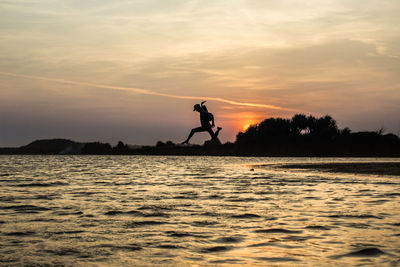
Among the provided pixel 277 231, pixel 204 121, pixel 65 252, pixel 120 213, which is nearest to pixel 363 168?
pixel 204 121

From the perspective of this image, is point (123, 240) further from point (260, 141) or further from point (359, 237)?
point (260, 141)

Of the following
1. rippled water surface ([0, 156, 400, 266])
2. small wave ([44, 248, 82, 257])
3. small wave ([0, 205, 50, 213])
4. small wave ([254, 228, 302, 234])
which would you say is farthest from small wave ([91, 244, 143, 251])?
small wave ([0, 205, 50, 213])

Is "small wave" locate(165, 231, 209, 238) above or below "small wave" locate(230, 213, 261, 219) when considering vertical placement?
below

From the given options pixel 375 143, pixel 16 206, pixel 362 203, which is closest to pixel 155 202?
pixel 16 206

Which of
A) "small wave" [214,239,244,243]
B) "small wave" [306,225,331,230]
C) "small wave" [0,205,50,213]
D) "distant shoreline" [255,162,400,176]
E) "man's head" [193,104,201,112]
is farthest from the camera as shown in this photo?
"distant shoreline" [255,162,400,176]

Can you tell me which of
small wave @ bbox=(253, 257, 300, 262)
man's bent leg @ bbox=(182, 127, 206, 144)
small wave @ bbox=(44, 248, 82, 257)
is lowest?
small wave @ bbox=(44, 248, 82, 257)

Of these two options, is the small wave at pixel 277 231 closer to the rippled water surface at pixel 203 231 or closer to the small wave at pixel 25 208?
the rippled water surface at pixel 203 231

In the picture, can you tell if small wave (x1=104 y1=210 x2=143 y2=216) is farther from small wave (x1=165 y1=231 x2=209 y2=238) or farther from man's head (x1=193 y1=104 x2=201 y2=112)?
man's head (x1=193 y1=104 x2=201 y2=112)

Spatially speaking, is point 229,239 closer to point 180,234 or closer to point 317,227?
point 180,234

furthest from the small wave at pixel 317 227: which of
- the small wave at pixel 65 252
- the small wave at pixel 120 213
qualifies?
the small wave at pixel 65 252

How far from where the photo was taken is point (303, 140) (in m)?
178

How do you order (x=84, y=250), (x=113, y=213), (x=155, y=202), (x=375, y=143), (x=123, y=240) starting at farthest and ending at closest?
(x=375, y=143), (x=155, y=202), (x=113, y=213), (x=123, y=240), (x=84, y=250)

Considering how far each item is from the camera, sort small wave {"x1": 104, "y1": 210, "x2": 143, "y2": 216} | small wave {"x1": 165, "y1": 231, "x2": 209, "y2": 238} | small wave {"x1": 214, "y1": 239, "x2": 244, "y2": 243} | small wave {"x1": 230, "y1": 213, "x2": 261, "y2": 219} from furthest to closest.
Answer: small wave {"x1": 104, "y1": 210, "x2": 143, "y2": 216} < small wave {"x1": 230, "y1": 213, "x2": 261, "y2": 219} < small wave {"x1": 165, "y1": 231, "x2": 209, "y2": 238} < small wave {"x1": 214, "y1": 239, "x2": 244, "y2": 243}

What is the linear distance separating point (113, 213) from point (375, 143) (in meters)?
164
